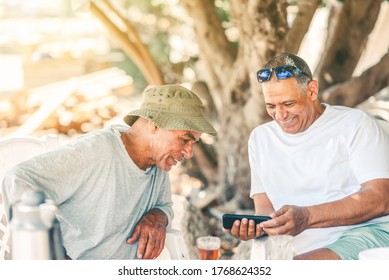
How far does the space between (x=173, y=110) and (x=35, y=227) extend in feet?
3.51

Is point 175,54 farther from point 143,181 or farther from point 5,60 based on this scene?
point 143,181

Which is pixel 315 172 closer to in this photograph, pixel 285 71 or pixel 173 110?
pixel 285 71

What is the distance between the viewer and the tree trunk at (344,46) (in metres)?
4.23

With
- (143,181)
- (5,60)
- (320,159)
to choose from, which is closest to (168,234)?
(143,181)

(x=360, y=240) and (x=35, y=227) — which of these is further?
(x=360, y=240)

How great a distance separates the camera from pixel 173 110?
108 inches

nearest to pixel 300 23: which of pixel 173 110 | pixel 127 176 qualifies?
pixel 173 110

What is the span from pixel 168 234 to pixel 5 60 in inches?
61.5

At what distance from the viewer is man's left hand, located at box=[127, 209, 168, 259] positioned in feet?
9.14

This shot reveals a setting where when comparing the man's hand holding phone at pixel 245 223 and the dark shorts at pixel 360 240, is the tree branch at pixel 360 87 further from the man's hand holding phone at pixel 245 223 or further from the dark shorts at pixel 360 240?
the man's hand holding phone at pixel 245 223

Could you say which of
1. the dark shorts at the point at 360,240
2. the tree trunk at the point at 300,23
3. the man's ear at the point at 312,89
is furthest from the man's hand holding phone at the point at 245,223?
the tree trunk at the point at 300,23

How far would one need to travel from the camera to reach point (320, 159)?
291 centimetres

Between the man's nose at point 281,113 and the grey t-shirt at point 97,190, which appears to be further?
the man's nose at point 281,113

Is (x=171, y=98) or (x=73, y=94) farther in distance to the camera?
(x=73, y=94)
